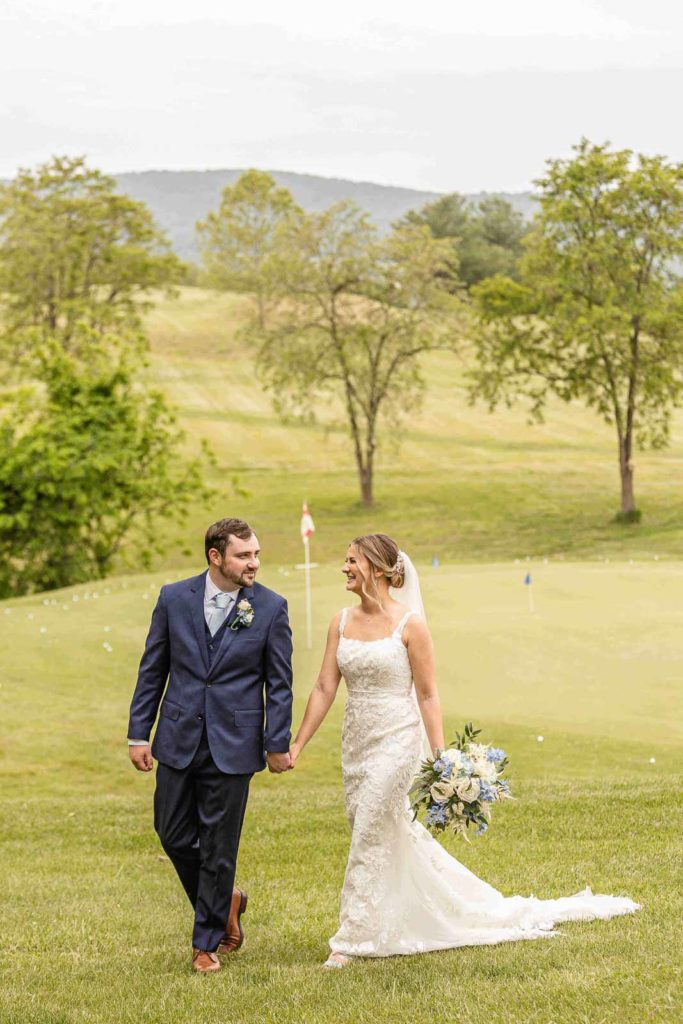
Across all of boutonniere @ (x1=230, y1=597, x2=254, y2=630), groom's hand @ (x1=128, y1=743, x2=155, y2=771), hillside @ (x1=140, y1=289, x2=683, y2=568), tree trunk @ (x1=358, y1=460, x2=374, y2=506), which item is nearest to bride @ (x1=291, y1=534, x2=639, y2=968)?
boutonniere @ (x1=230, y1=597, x2=254, y2=630)

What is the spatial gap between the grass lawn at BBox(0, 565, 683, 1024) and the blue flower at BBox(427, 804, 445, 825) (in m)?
0.64

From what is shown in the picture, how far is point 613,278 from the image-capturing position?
1521 inches

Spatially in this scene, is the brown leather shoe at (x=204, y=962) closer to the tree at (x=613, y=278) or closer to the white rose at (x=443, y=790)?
the white rose at (x=443, y=790)

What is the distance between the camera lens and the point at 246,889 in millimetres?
8047

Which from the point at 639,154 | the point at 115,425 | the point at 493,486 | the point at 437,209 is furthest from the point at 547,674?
the point at 437,209

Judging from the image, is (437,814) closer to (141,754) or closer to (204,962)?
(204,962)

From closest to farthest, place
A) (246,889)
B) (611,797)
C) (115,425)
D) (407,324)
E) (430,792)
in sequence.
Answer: (430,792)
(246,889)
(611,797)
(115,425)
(407,324)

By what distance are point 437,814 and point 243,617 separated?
1.25 m

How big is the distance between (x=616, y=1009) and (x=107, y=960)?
259 centimetres

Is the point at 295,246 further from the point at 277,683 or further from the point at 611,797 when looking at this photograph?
the point at 277,683

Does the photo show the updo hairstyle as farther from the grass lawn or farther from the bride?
the grass lawn

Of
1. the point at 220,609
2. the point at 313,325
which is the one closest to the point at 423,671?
the point at 220,609

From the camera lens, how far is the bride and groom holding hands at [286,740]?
243 inches

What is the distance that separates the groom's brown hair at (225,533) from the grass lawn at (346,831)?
6.38 feet
